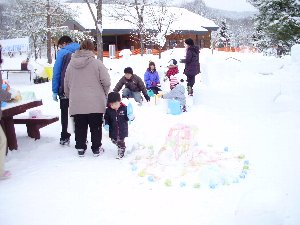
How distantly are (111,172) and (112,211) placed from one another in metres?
1.13

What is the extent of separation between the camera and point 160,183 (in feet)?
13.8

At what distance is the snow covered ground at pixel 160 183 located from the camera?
3357 millimetres

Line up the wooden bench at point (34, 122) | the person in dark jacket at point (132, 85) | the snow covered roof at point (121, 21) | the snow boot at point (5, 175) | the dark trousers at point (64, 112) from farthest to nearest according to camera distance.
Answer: the snow covered roof at point (121, 21)
the person in dark jacket at point (132, 85)
the wooden bench at point (34, 122)
the dark trousers at point (64, 112)
the snow boot at point (5, 175)

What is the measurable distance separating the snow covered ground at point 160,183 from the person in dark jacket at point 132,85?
0.90 meters

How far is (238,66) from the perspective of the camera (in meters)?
11.4

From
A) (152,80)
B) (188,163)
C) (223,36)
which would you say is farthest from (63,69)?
(223,36)

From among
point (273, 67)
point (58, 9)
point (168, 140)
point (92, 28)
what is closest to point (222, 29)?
point (92, 28)

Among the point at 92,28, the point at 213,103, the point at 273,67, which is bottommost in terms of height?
the point at 213,103

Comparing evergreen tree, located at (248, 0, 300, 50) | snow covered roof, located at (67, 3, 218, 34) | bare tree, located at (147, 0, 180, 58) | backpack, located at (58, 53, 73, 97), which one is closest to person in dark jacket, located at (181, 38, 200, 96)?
backpack, located at (58, 53, 73, 97)

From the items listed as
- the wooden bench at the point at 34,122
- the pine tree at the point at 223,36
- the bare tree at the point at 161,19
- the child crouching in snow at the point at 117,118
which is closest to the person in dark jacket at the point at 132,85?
the wooden bench at the point at 34,122

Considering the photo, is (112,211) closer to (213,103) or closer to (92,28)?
(213,103)

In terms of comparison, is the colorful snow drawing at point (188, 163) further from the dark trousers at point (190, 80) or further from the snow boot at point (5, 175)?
the dark trousers at point (190, 80)

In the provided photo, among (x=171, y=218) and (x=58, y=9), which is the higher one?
(x=58, y=9)

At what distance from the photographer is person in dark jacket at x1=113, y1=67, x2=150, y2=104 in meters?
8.71
